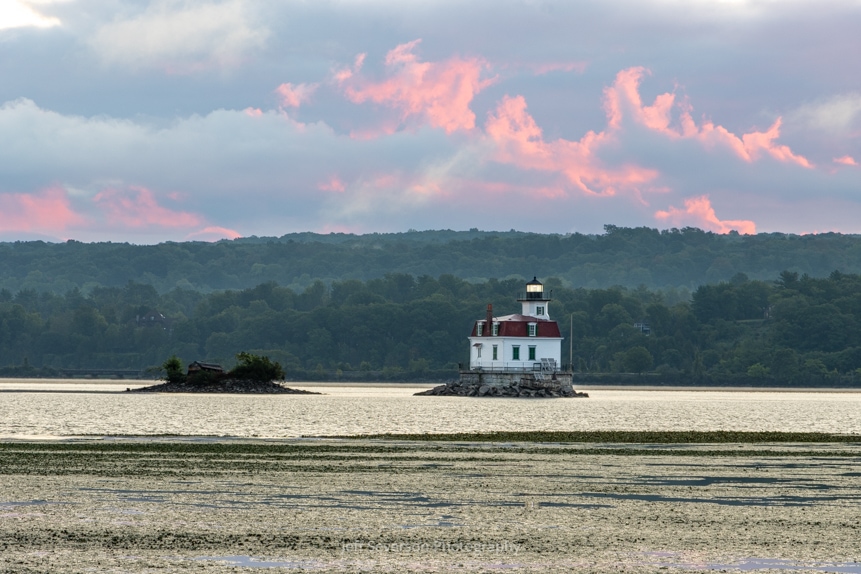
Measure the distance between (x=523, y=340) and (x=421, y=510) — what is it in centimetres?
10468

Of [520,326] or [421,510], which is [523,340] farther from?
[421,510]

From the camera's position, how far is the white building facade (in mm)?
135625

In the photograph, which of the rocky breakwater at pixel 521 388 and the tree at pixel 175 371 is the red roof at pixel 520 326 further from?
the tree at pixel 175 371

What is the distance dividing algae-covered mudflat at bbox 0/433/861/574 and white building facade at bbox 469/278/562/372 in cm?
8533

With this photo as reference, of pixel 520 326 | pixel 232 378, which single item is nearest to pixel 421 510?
pixel 520 326

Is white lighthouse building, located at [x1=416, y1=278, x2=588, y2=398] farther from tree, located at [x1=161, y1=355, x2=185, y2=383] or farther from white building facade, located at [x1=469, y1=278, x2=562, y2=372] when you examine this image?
tree, located at [x1=161, y1=355, x2=185, y2=383]

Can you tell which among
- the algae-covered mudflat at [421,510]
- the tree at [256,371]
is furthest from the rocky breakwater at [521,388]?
the algae-covered mudflat at [421,510]

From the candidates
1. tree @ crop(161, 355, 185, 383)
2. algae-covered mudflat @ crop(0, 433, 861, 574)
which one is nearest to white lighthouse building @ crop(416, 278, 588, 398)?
tree @ crop(161, 355, 185, 383)

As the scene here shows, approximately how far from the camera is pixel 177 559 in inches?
958

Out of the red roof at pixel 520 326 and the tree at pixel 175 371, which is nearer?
the red roof at pixel 520 326

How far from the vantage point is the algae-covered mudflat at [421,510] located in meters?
24.9

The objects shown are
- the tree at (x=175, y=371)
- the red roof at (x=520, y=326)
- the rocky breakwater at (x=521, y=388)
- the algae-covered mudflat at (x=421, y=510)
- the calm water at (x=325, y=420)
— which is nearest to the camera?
the algae-covered mudflat at (x=421, y=510)

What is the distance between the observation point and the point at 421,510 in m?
31.2

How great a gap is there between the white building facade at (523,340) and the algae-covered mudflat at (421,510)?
85331mm
